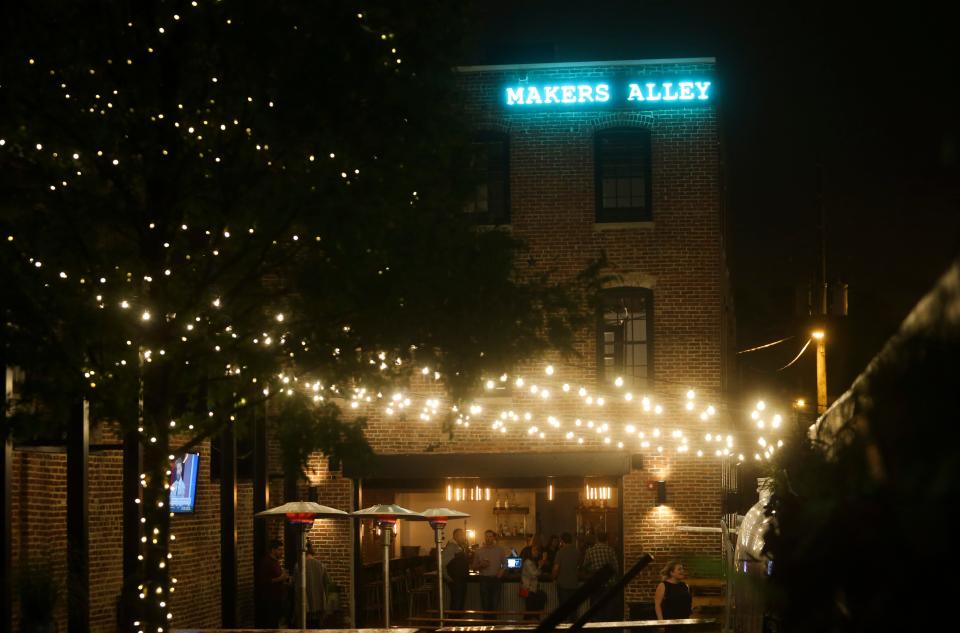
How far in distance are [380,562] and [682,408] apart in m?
6.64

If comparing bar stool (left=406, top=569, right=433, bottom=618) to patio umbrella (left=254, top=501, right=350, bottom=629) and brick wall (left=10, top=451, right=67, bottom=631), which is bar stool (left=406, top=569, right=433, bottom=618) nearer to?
patio umbrella (left=254, top=501, right=350, bottom=629)

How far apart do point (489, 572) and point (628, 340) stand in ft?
15.7

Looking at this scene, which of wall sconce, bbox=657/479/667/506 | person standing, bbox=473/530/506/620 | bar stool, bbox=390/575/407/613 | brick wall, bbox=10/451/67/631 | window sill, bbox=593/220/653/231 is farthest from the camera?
bar stool, bbox=390/575/407/613

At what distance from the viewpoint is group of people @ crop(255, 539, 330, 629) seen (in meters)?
18.1

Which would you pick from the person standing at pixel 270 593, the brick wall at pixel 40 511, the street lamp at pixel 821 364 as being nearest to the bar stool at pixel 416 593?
the person standing at pixel 270 593

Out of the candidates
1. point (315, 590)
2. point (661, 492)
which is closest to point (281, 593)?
point (315, 590)

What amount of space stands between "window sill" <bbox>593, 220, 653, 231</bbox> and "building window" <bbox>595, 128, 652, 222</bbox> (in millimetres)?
126

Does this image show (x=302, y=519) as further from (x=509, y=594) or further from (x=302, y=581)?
(x=509, y=594)

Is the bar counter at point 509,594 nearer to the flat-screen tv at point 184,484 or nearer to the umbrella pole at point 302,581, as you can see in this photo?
the umbrella pole at point 302,581

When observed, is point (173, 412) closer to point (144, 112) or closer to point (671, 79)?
point (144, 112)

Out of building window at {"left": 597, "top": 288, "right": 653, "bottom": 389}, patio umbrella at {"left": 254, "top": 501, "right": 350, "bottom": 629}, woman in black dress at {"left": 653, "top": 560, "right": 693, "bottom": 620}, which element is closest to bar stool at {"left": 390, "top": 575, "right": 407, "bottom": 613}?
patio umbrella at {"left": 254, "top": 501, "right": 350, "bottom": 629}

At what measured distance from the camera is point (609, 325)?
70.5ft

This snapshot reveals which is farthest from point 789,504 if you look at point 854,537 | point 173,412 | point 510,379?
point 173,412

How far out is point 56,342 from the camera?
8539 mm
